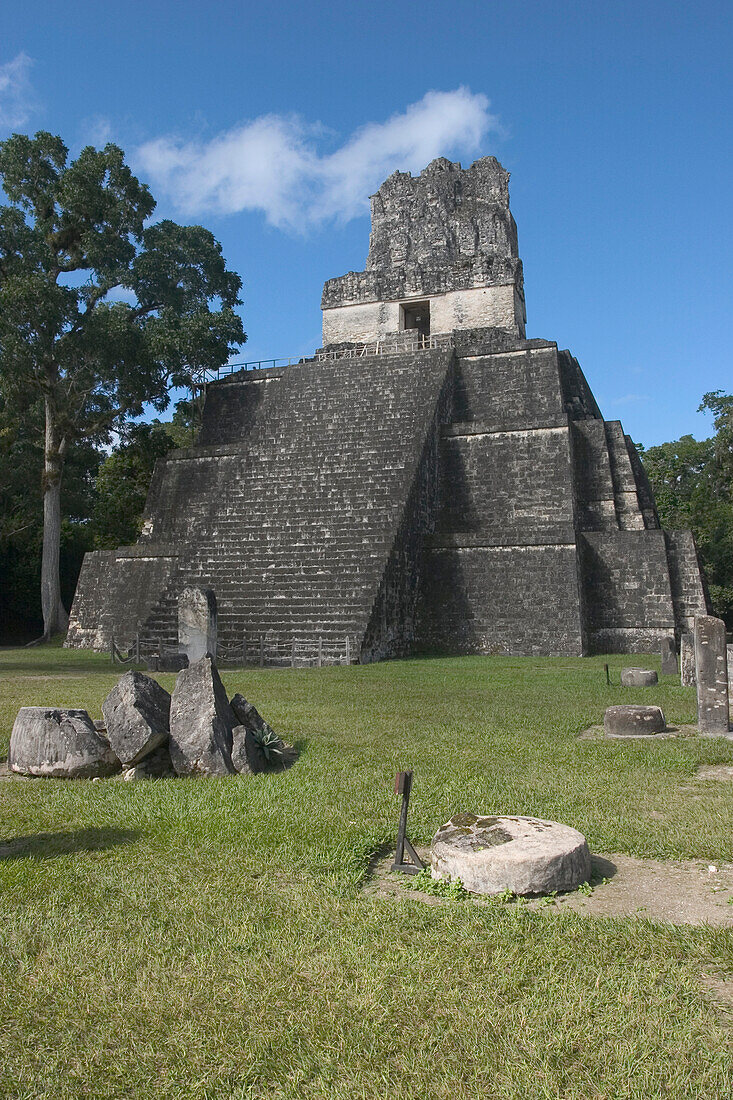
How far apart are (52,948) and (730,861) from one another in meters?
2.73

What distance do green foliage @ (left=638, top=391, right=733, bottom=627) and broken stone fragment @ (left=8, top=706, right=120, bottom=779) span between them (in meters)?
21.4

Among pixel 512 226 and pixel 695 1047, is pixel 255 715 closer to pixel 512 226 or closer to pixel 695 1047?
pixel 695 1047

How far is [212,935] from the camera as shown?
272cm

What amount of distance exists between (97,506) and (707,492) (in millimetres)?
21711

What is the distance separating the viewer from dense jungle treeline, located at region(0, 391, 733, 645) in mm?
22219

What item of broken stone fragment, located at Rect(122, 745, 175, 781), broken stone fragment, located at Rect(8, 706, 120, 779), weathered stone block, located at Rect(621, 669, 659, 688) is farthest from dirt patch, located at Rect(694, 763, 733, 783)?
weathered stone block, located at Rect(621, 669, 659, 688)

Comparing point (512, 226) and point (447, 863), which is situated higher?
point (512, 226)

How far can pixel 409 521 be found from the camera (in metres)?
15.6

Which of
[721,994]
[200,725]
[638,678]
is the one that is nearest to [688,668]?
[638,678]

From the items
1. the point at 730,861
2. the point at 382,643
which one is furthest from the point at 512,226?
the point at 730,861

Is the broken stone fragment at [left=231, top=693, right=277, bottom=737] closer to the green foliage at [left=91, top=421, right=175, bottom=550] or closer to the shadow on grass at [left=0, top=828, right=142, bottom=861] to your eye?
the shadow on grass at [left=0, top=828, right=142, bottom=861]

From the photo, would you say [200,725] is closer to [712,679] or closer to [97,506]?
[712,679]

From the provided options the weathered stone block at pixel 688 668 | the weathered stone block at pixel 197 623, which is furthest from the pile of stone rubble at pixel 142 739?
the weathered stone block at pixel 197 623

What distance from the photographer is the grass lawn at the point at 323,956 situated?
6.54ft
